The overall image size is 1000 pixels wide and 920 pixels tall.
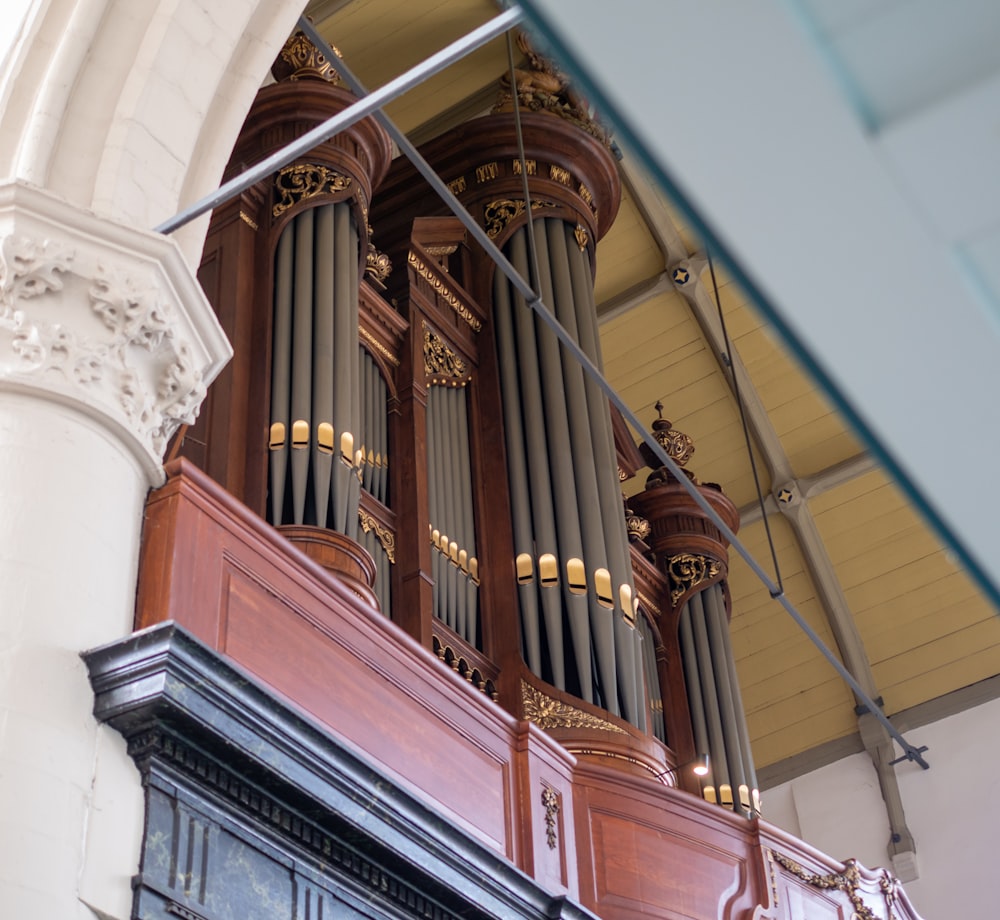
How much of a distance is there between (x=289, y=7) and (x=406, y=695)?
92.2 inches

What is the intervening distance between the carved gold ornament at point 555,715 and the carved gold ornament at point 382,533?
79 centimetres

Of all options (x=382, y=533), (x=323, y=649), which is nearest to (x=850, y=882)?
(x=382, y=533)

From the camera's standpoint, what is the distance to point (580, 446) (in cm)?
741

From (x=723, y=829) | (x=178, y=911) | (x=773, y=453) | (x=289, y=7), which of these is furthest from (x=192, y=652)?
(x=773, y=453)

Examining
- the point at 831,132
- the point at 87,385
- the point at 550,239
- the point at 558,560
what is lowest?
the point at 831,132

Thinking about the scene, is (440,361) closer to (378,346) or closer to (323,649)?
(378,346)

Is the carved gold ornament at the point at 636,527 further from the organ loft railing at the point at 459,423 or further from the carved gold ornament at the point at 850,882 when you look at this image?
the carved gold ornament at the point at 850,882

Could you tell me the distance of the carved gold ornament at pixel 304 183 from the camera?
6.77 m

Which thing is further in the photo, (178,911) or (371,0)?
(371,0)

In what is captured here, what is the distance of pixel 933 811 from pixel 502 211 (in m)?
4.78

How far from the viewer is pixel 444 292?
778cm

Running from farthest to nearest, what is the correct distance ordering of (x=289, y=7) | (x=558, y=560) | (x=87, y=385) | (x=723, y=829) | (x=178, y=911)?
(x=558, y=560), (x=723, y=829), (x=289, y=7), (x=87, y=385), (x=178, y=911)

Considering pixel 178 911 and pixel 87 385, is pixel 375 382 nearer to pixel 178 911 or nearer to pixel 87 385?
pixel 87 385

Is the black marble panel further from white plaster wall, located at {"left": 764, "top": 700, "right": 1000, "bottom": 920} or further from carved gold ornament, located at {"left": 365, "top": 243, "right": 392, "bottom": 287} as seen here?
white plaster wall, located at {"left": 764, "top": 700, "right": 1000, "bottom": 920}
